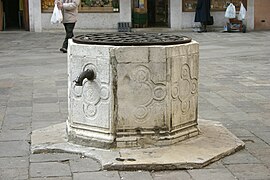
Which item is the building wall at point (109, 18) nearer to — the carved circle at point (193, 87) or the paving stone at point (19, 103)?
the paving stone at point (19, 103)

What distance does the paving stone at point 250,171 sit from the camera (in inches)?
191

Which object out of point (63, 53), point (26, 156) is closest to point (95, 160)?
point (26, 156)

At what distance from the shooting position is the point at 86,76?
5449 mm

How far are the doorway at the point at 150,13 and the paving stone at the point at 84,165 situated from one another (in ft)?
53.7

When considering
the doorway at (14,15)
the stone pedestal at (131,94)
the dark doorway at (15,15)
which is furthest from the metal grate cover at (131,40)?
the dark doorway at (15,15)

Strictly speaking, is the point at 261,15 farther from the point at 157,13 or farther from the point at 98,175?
the point at 98,175

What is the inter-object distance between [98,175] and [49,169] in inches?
19.7

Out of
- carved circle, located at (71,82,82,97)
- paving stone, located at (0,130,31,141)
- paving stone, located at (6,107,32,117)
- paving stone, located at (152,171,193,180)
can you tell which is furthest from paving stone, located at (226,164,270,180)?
paving stone, located at (6,107,32,117)

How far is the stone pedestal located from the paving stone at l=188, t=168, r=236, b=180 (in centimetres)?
68

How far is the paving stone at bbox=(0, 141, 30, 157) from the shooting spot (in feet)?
18.2

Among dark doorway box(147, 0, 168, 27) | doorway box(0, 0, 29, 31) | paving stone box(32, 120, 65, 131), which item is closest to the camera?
paving stone box(32, 120, 65, 131)

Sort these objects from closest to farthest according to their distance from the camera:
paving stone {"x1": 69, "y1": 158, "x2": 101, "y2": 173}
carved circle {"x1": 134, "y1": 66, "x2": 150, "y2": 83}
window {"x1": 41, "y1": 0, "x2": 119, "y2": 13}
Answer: paving stone {"x1": 69, "y1": 158, "x2": 101, "y2": 173}
carved circle {"x1": 134, "y1": 66, "x2": 150, "y2": 83}
window {"x1": 41, "y1": 0, "x2": 119, "y2": 13}

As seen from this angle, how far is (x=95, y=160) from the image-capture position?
17.3ft

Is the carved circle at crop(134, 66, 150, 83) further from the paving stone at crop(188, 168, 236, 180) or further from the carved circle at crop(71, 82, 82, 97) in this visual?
the paving stone at crop(188, 168, 236, 180)
